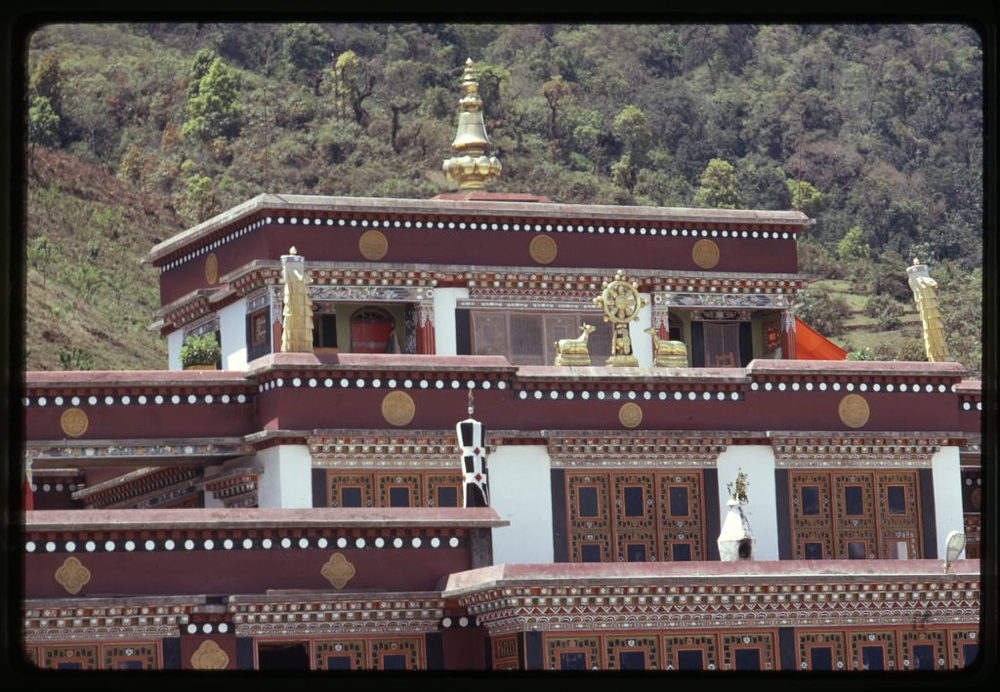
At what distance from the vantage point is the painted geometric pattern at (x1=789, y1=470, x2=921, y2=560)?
29391 mm

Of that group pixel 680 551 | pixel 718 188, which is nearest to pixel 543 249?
pixel 680 551

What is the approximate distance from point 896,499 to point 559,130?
54192mm

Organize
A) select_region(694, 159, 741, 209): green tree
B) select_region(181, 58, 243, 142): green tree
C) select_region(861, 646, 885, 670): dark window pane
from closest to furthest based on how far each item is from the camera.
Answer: select_region(861, 646, 885, 670): dark window pane → select_region(181, 58, 243, 142): green tree → select_region(694, 159, 741, 209): green tree

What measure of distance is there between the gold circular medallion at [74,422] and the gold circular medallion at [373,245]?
556cm

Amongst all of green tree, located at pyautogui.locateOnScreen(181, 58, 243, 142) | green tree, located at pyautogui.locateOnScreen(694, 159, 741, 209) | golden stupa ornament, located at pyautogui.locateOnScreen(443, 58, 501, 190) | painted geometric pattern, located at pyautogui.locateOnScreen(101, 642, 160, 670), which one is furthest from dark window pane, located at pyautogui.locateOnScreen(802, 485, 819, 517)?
green tree, located at pyautogui.locateOnScreen(181, 58, 243, 142)

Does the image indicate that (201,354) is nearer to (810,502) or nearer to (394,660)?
(394,660)

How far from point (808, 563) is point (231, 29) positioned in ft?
202

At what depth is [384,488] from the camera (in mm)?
27750

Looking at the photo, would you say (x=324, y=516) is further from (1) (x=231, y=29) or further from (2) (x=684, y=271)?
(1) (x=231, y=29)

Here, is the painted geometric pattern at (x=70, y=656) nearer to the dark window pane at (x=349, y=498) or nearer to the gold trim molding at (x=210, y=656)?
the gold trim molding at (x=210, y=656)

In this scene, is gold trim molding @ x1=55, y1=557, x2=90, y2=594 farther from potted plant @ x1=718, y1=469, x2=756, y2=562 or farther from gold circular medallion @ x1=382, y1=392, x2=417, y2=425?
potted plant @ x1=718, y1=469, x2=756, y2=562

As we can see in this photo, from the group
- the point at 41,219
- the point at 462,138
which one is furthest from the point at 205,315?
the point at 41,219

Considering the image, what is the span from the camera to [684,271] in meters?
32.9

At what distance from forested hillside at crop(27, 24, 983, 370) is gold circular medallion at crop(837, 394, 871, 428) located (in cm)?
3607
